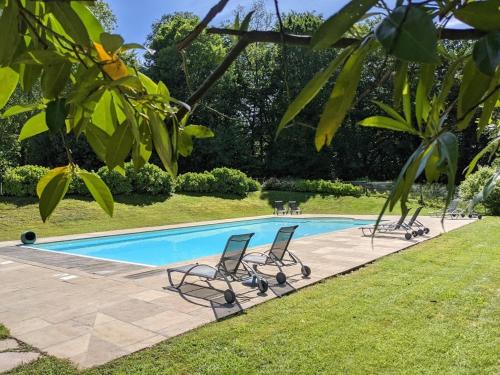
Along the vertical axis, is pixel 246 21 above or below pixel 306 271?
above

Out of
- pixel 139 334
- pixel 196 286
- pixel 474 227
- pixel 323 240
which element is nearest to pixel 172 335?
pixel 139 334

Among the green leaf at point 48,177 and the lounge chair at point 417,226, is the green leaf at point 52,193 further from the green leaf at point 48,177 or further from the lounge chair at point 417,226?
the lounge chair at point 417,226

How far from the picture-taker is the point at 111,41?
0.58m

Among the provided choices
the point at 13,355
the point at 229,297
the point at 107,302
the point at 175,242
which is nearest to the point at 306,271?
the point at 229,297

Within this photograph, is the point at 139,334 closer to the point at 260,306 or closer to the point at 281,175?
the point at 260,306

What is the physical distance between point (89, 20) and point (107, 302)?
232 inches

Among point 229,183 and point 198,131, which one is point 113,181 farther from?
point 198,131

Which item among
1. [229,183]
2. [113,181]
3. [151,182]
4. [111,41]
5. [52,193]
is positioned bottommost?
[229,183]

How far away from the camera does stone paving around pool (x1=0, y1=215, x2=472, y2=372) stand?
180 inches

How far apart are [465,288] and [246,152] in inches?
1168

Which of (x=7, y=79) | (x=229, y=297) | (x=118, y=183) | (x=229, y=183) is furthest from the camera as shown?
(x=229, y=183)

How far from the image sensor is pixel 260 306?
5.78 metres

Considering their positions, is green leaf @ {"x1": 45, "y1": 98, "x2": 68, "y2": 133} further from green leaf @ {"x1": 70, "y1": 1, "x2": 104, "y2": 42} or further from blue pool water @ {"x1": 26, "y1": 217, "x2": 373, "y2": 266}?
blue pool water @ {"x1": 26, "y1": 217, "x2": 373, "y2": 266}

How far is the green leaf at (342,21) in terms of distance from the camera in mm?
448
